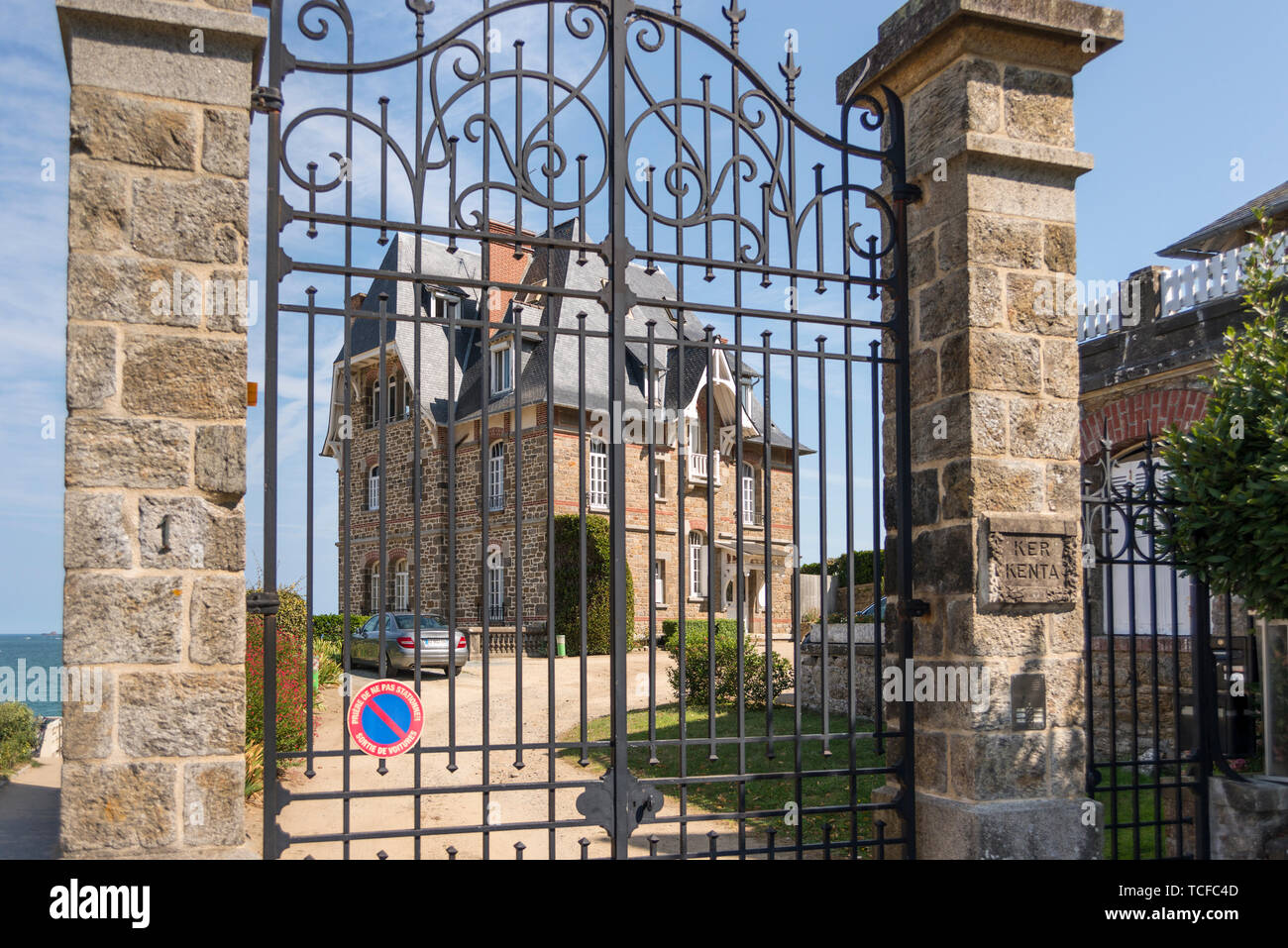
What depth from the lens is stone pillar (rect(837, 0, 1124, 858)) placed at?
4375 mm

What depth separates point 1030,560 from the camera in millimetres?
4453

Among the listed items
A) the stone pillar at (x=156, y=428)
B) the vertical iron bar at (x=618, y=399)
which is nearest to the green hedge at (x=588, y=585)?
the vertical iron bar at (x=618, y=399)

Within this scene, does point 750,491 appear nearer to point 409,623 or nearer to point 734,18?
point 409,623

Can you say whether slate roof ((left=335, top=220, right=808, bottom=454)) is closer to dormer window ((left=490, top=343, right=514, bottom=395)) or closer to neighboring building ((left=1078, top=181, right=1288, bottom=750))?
dormer window ((left=490, top=343, right=514, bottom=395))

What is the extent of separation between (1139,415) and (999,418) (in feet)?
30.3

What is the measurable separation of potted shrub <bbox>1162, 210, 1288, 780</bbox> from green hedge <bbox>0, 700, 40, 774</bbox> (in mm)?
10584

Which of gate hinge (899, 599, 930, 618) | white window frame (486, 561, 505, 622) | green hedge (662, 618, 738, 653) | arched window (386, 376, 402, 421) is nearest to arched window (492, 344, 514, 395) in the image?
arched window (386, 376, 402, 421)

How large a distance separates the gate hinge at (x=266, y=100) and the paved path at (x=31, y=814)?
3.50 metres

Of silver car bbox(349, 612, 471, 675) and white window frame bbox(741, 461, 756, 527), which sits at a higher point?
white window frame bbox(741, 461, 756, 527)

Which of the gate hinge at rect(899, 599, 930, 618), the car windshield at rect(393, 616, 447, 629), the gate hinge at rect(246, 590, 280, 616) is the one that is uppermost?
Answer: the gate hinge at rect(246, 590, 280, 616)

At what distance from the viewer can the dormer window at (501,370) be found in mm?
21953

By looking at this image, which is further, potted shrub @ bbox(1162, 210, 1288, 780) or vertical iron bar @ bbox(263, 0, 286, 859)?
potted shrub @ bbox(1162, 210, 1288, 780)

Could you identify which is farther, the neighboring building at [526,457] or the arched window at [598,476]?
the arched window at [598,476]

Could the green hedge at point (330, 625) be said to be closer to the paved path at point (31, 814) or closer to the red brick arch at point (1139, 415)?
the paved path at point (31, 814)
